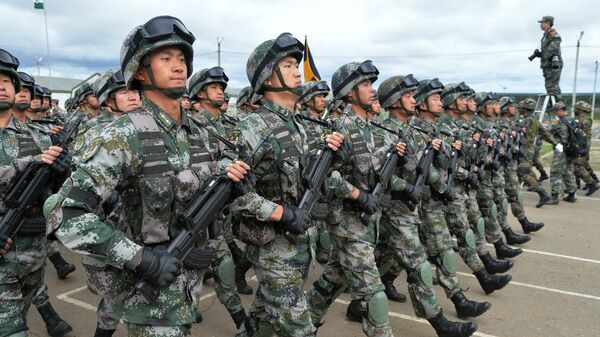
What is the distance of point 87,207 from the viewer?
217 centimetres

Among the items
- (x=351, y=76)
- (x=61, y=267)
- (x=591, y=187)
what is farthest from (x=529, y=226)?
(x=61, y=267)

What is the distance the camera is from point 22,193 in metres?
3.33

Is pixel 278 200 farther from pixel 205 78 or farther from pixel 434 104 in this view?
pixel 205 78

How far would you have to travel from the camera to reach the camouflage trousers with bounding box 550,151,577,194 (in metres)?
11.6

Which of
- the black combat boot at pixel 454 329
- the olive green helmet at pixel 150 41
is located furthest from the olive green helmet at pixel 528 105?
the olive green helmet at pixel 150 41

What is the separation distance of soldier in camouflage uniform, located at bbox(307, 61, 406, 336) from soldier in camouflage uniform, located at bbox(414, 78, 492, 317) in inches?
40.8

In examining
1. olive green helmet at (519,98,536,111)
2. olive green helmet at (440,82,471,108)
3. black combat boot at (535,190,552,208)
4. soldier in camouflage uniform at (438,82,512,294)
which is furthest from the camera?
black combat boot at (535,190,552,208)

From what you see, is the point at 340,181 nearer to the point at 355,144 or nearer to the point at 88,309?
the point at 355,144

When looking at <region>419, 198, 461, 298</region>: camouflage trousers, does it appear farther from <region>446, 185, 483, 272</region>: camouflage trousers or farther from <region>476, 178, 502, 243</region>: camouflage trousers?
<region>476, 178, 502, 243</region>: camouflage trousers

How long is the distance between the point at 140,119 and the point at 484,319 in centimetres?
411

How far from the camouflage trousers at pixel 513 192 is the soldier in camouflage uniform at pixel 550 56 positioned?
291 inches

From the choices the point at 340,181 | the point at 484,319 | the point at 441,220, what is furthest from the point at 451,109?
the point at 340,181

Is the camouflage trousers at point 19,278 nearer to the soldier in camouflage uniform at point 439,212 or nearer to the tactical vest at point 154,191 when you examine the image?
the tactical vest at point 154,191

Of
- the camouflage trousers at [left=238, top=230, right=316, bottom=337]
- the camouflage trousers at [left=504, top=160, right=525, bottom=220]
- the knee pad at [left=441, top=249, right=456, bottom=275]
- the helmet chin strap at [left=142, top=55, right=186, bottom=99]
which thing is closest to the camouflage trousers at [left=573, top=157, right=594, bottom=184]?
the camouflage trousers at [left=504, top=160, right=525, bottom=220]
